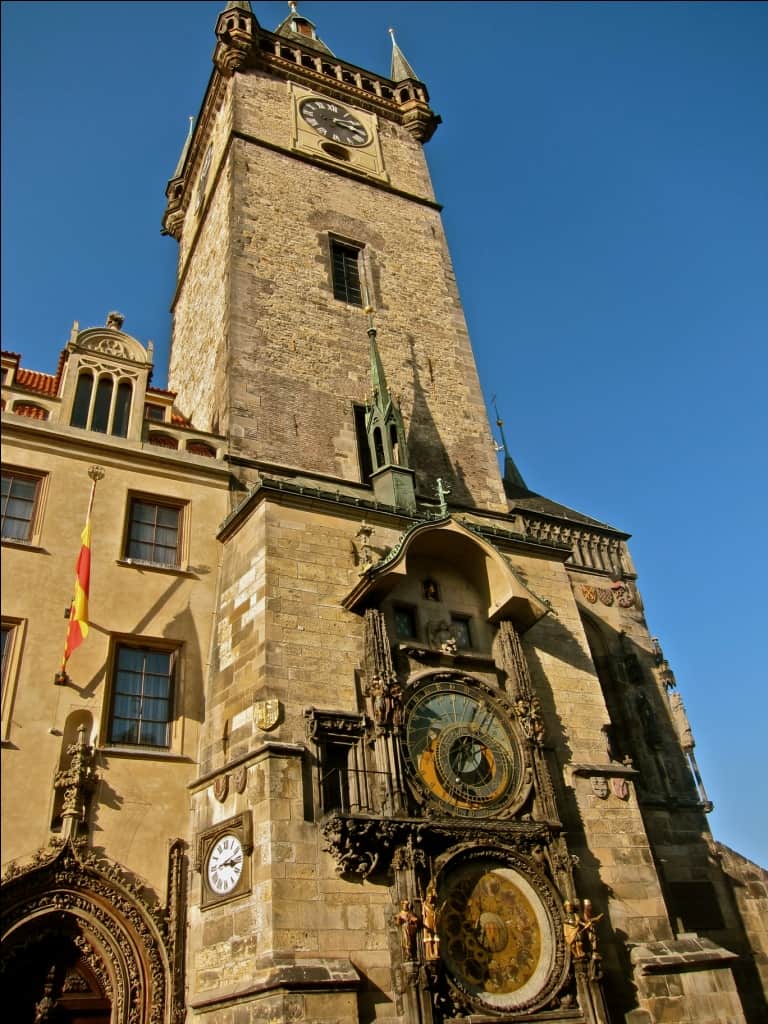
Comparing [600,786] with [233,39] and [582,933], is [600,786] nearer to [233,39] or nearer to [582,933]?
[582,933]

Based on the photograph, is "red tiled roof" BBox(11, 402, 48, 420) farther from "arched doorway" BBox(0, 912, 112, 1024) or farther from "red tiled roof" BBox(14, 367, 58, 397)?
"arched doorway" BBox(0, 912, 112, 1024)

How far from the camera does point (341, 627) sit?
13.4 m

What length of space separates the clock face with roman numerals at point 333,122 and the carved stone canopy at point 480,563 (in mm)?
15123

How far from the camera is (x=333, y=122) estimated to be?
2552cm

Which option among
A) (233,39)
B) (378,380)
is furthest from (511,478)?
(233,39)

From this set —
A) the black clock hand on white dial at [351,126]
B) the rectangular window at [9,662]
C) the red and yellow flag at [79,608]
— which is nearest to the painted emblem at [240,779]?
the red and yellow flag at [79,608]

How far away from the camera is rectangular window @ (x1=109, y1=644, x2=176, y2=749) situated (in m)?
12.8

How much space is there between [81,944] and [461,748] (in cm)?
575

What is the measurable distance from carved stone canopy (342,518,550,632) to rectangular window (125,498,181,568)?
366 cm

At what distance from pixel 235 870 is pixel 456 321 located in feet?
50.4

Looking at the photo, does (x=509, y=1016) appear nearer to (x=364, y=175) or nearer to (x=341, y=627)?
(x=341, y=627)

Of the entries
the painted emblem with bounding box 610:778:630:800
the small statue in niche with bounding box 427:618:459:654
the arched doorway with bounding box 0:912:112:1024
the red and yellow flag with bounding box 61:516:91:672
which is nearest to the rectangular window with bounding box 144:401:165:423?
the red and yellow flag with bounding box 61:516:91:672

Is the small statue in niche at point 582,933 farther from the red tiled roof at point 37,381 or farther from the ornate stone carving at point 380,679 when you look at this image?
the red tiled roof at point 37,381

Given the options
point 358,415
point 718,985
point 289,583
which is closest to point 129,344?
point 358,415
